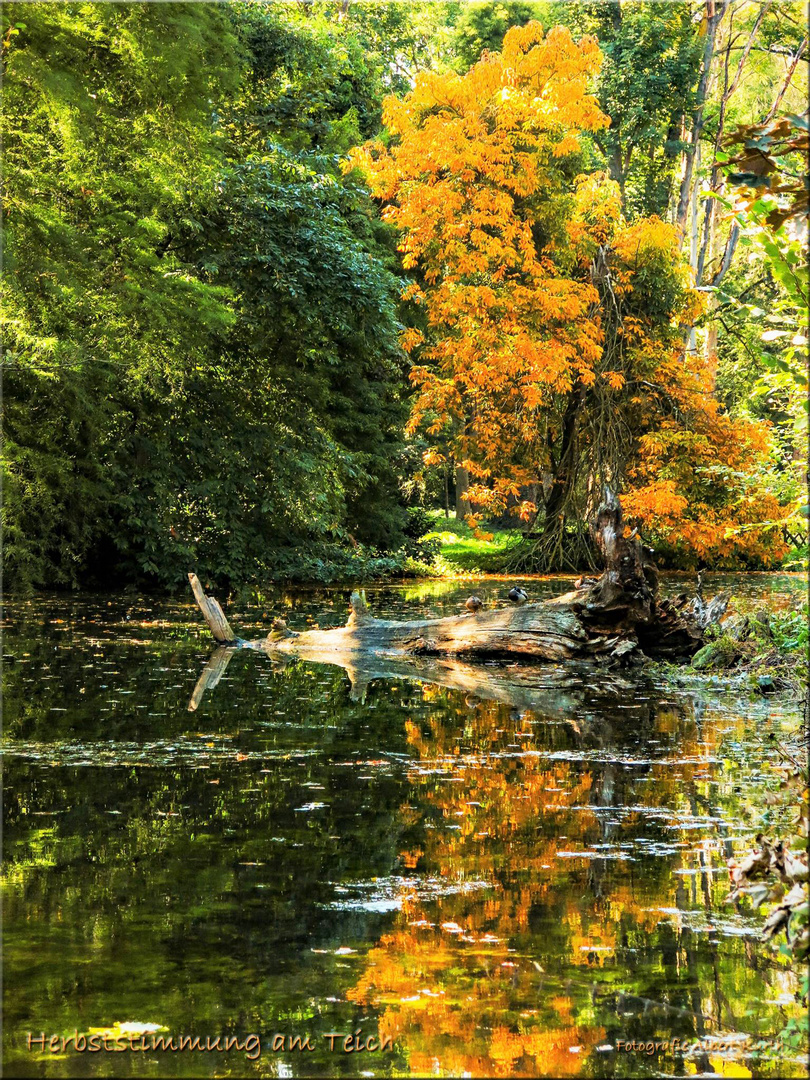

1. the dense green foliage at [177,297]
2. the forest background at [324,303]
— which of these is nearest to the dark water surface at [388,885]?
the dense green foliage at [177,297]

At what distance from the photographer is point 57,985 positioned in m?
3.37

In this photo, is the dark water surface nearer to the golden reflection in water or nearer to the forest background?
the golden reflection in water

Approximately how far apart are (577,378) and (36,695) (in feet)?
51.3

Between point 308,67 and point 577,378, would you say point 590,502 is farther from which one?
point 308,67

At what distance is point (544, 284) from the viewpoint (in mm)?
21766

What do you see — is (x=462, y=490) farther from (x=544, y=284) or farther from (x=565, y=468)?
(x=544, y=284)

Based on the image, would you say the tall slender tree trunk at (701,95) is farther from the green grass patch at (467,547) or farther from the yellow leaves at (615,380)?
the green grass patch at (467,547)

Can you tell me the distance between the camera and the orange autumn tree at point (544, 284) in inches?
858

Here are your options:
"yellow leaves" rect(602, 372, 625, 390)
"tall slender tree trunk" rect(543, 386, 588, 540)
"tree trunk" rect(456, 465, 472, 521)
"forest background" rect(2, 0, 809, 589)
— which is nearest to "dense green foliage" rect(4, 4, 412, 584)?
"forest background" rect(2, 0, 809, 589)

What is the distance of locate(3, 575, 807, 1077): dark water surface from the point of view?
3.09 metres

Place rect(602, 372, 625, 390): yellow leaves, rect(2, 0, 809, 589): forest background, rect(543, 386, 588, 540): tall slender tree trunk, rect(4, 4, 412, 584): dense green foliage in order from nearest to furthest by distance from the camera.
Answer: rect(4, 4, 412, 584): dense green foliage < rect(2, 0, 809, 589): forest background < rect(602, 372, 625, 390): yellow leaves < rect(543, 386, 588, 540): tall slender tree trunk

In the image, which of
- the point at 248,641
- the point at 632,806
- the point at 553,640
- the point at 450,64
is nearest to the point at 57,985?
the point at 632,806

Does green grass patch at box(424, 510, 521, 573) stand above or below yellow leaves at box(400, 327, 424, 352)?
below

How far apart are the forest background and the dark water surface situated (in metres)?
7.78
